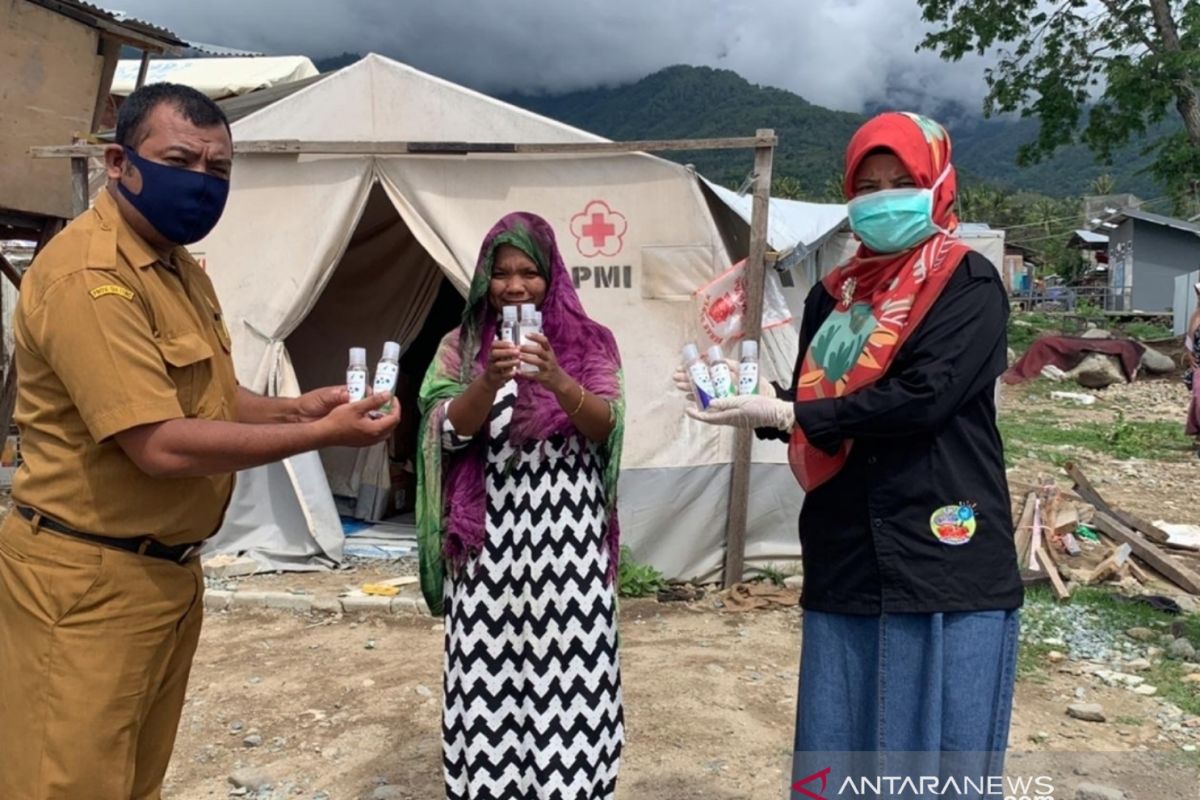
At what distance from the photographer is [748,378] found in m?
2.30

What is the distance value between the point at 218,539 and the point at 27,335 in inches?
181

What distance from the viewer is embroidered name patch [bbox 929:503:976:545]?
185cm

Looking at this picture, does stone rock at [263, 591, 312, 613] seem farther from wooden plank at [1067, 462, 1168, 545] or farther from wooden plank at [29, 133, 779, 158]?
wooden plank at [1067, 462, 1168, 545]

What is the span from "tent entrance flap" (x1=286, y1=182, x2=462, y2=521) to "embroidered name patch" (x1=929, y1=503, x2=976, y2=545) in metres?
6.01

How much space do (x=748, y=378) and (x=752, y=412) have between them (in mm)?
220

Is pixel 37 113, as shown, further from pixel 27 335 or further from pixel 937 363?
pixel 937 363

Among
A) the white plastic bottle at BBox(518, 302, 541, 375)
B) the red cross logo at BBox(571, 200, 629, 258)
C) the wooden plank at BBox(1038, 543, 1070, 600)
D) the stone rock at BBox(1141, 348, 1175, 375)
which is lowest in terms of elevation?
the wooden plank at BBox(1038, 543, 1070, 600)

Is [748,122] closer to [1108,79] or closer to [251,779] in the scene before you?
[1108,79]

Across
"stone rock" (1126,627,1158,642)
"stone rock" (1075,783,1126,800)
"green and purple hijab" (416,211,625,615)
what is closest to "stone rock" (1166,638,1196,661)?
"stone rock" (1126,627,1158,642)

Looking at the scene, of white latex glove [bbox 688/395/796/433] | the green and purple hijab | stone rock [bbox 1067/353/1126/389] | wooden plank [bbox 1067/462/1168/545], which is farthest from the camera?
stone rock [bbox 1067/353/1126/389]

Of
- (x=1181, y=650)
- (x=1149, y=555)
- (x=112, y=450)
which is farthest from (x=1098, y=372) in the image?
(x=112, y=450)

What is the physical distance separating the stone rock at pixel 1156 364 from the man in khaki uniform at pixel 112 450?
19064 mm

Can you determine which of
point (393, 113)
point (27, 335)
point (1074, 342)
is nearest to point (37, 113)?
point (393, 113)

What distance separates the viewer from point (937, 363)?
1795mm
